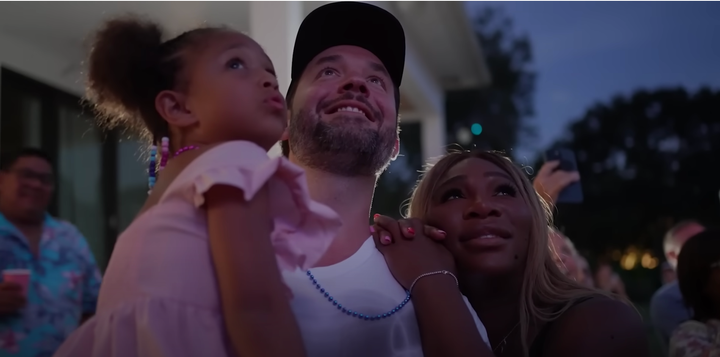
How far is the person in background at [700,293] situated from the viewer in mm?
2520

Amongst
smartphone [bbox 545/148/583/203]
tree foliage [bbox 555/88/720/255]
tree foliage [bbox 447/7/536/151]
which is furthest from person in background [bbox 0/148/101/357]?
tree foliage [bbox 555/88/720/255]

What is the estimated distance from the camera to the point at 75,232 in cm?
295

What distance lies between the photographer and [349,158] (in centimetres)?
148

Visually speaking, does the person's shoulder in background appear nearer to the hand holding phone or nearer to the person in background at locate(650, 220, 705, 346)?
the person in background at locate(650, 220, 705, 346)

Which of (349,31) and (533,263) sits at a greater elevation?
(349,31)

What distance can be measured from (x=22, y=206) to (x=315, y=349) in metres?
2.12

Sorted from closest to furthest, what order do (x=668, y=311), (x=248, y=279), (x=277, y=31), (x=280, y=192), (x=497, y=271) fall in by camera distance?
(x=248, y=279)
(x=280, y=192)
(x=497, y=271)
(x=277, y=31)
(x=668, y=311)

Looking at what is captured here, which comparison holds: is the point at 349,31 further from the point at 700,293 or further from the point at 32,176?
the point at 700,293

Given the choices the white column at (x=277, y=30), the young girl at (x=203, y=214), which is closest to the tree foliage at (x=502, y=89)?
the white column at (x=277, y=30)

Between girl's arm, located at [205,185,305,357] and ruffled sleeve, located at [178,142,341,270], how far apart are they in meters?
0.02

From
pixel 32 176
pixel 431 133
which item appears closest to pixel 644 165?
pixel 431 133

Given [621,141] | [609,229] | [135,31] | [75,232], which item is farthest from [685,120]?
[135,31]

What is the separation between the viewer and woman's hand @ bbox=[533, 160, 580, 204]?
8.93 feet

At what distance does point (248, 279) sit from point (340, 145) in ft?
2.11
